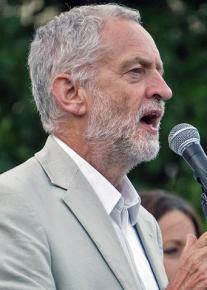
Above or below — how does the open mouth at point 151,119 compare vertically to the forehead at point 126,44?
below

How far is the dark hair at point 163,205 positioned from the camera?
6816 millimetres

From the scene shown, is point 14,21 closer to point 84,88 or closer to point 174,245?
point 174,245

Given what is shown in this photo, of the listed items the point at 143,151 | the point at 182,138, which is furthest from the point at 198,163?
the point at 143,151

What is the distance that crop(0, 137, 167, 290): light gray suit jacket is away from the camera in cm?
410

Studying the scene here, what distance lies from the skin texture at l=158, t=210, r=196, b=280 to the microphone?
231 cm

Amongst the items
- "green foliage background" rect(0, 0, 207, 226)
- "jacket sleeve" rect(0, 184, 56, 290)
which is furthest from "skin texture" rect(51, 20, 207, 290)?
"green foliage background" rect(0, 0, 207, 226)

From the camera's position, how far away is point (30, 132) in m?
9.46

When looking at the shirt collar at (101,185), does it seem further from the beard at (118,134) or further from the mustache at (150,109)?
the mustache at (150,109)

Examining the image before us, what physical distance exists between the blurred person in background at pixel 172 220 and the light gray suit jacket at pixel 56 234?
229cm

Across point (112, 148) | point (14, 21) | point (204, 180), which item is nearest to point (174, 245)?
point (112, 148)

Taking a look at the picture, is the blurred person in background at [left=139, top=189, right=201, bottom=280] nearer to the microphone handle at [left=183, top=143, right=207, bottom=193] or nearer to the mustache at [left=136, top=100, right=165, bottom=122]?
the mustache at [left=136, top=100, right=165, bottom=122]

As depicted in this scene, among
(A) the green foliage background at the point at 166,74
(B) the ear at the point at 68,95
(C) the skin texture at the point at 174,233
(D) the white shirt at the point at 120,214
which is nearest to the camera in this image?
(D) the white shirt at the point at 120,214

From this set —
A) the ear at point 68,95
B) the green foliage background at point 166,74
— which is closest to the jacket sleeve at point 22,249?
the ear at point 68,95

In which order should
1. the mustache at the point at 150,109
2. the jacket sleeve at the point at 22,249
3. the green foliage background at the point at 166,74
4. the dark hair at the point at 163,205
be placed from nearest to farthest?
1. the jacket sleeve at the point at 22,249
2. the mustache at the point at 150,109
3. the dark hair at the point at 163,205
4. the green foliage background at the point at 166,74
